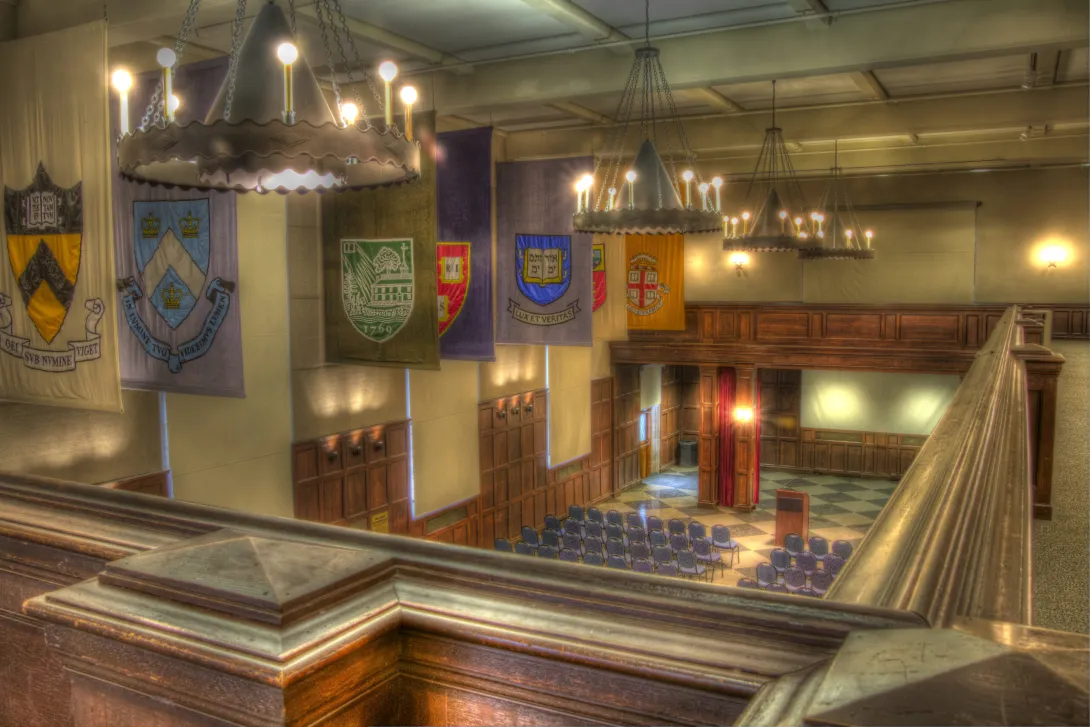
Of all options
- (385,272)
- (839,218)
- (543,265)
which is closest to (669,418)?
(839,218)

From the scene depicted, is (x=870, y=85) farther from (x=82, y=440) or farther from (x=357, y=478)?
(x=82, y=440)

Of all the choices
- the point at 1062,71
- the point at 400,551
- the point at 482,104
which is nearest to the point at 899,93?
the point at 1062,71

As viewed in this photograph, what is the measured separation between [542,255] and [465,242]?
112 cm

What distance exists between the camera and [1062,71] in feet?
34.6

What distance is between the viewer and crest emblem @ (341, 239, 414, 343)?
7.63 meters

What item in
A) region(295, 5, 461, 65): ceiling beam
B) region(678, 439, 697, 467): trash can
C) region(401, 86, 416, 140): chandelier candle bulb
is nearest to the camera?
region(401, 86, 416, 140): chandelier candle bulb

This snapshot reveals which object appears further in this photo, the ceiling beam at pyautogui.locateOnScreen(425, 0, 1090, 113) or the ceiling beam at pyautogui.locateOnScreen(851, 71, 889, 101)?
the ceiling beam at pyautogui.locateOnScreen(851, 71, 889, 101)

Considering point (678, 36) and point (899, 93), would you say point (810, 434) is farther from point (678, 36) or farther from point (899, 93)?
point (678, 36)

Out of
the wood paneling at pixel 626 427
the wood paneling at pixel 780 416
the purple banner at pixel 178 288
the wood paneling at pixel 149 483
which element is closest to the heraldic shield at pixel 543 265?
the purple banner at pixel 178 288

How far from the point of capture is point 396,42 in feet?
29.0

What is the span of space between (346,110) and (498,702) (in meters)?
3.36

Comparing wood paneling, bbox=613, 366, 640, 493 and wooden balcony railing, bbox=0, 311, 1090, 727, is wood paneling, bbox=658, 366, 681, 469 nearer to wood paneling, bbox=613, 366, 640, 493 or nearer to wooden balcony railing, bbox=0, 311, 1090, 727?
wood paneling, bbox=613, 366, 640, 493

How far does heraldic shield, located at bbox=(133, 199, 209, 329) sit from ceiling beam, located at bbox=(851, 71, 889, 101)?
7.62m

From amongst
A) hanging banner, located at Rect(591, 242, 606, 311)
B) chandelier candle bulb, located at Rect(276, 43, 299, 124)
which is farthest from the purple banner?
hanging banner, located at Rect(591, 242, 606, 311)
